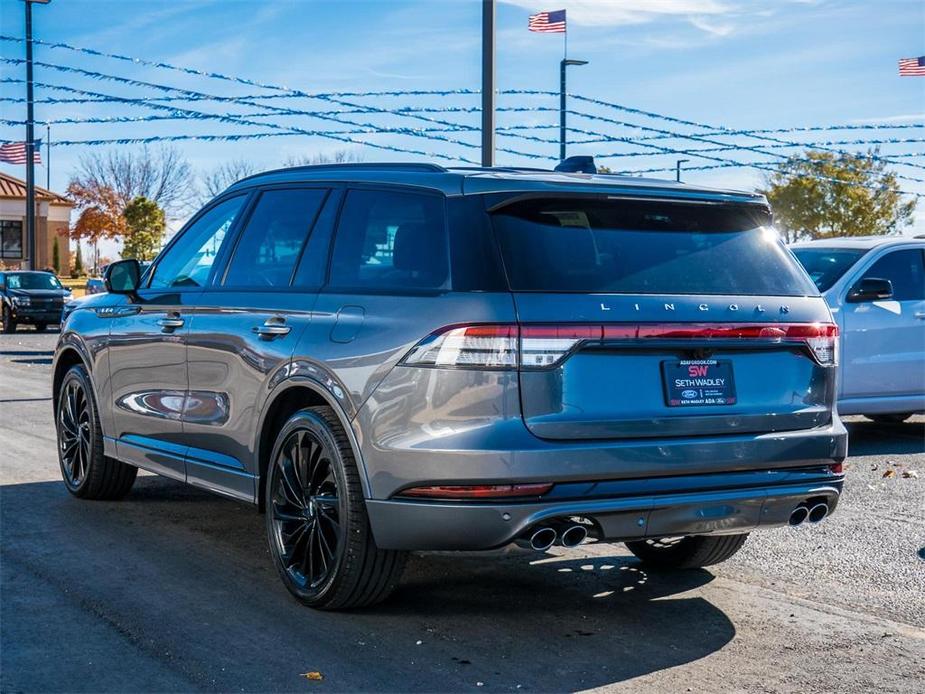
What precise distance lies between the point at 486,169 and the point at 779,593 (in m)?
2.38

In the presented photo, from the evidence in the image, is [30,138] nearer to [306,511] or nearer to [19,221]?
[19,221]

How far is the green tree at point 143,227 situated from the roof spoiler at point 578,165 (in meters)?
62.2

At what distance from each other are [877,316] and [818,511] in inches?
240

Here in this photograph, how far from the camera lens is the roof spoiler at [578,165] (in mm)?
5949

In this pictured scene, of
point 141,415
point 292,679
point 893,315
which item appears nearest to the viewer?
point 292,679

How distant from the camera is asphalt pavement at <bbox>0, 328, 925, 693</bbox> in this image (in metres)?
4.60

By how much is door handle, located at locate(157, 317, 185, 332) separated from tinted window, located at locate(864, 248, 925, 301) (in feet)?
22.2

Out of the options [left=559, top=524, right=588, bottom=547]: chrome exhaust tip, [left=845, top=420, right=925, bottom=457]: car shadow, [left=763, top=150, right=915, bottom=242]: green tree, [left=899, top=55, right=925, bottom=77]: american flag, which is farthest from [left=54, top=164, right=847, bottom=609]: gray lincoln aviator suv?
[left=763, top=150, right=915, bottom=242]: green tree

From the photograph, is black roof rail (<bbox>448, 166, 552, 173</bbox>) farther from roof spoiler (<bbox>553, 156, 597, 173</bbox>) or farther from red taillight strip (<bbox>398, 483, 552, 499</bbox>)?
red taillight strip (<bbox>398, 483, 552, 499</bbox>)

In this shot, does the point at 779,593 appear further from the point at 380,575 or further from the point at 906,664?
the point at 380,575

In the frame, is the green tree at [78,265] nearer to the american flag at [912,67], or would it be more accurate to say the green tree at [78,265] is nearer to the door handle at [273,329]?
the american flag at [912,67]

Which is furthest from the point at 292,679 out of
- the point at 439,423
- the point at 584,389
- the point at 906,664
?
the point at 906,664

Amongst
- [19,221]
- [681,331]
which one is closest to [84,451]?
[681,331]

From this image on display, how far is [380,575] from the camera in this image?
5203mm
